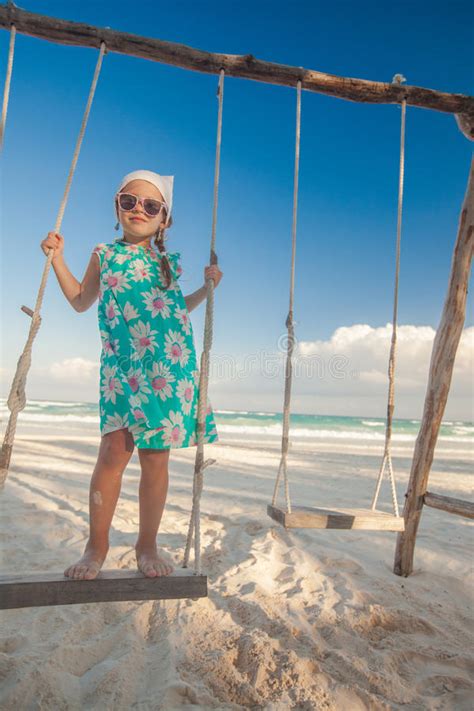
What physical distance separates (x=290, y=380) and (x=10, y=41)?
79.5 inches

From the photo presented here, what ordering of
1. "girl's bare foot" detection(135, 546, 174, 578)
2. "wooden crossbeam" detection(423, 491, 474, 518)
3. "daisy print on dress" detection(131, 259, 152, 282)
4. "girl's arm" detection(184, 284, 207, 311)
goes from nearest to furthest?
"girl's bare foot" detection(135, 546, 174, 578) < "daisy print on dress" detection(131, 259, 152, 282) < "girl's arm" detection(184, 284, 207, 311) < "wooden crossbeam" detection(423, 491, 474, 518)

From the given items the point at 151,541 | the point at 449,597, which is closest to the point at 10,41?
the point at 151,541

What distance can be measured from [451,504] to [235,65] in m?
Result: 2.83

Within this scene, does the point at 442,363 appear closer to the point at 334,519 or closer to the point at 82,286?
the point at 334,519

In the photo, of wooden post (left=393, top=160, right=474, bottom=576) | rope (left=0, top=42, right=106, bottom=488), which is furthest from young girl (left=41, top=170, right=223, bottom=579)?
wooden post (left=393, top=160, right=474, bottom=576)

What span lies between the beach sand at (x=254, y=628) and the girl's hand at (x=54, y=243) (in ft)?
5.31

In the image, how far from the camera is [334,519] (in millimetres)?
2518

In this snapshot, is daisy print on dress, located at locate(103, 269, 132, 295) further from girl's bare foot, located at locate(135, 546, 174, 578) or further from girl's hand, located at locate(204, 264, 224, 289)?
girl's bare foot, located at locate(135, 546, 174, 578)

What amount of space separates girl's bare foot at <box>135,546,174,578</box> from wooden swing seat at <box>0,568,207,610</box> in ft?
0.15

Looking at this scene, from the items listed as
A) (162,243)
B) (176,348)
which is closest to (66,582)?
(176,348)

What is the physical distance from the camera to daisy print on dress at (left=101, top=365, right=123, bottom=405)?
1935 mm

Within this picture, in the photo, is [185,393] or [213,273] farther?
[213,273]

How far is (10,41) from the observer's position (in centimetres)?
219

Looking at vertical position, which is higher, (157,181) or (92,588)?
(157,181)
